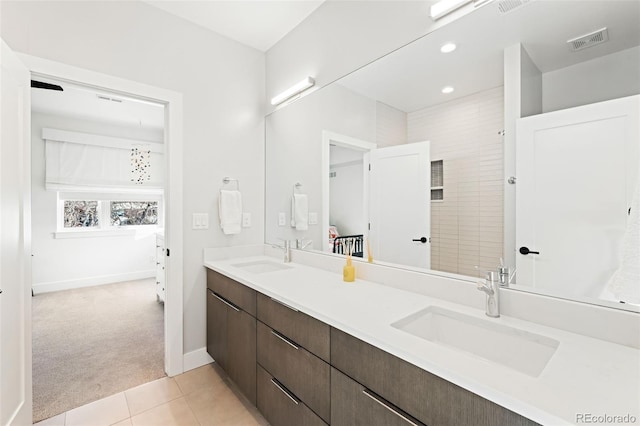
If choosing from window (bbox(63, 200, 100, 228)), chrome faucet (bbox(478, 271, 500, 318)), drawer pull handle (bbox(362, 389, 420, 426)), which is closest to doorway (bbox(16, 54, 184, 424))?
drawer pull handle (bbox(362, 389, 420, 426))

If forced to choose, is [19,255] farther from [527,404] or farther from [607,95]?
[607,95]

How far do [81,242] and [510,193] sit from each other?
563cm

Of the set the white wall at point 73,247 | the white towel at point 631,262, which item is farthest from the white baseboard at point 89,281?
the white towel at point 631,262

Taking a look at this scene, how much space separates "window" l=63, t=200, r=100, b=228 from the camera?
14.6 ft

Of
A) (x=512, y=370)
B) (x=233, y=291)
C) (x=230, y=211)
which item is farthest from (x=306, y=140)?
(x=512, y=370)

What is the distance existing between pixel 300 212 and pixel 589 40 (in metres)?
1.82

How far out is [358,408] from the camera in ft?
3.29

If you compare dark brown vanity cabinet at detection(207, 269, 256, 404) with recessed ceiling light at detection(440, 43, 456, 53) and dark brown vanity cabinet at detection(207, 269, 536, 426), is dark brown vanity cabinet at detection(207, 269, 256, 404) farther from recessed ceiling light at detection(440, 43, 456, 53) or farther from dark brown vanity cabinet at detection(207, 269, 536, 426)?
recessed ceiling light at detection(440, 43, 456, 53)

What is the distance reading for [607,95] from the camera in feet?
3.15

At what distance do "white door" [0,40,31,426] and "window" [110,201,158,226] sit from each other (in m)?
3.81

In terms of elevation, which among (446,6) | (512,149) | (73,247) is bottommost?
(73,247)

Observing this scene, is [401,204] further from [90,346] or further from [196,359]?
[90,346]

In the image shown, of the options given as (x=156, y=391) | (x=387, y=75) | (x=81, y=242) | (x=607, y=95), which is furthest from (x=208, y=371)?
(x=81, y=242)

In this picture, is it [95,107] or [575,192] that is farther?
[95,107]
